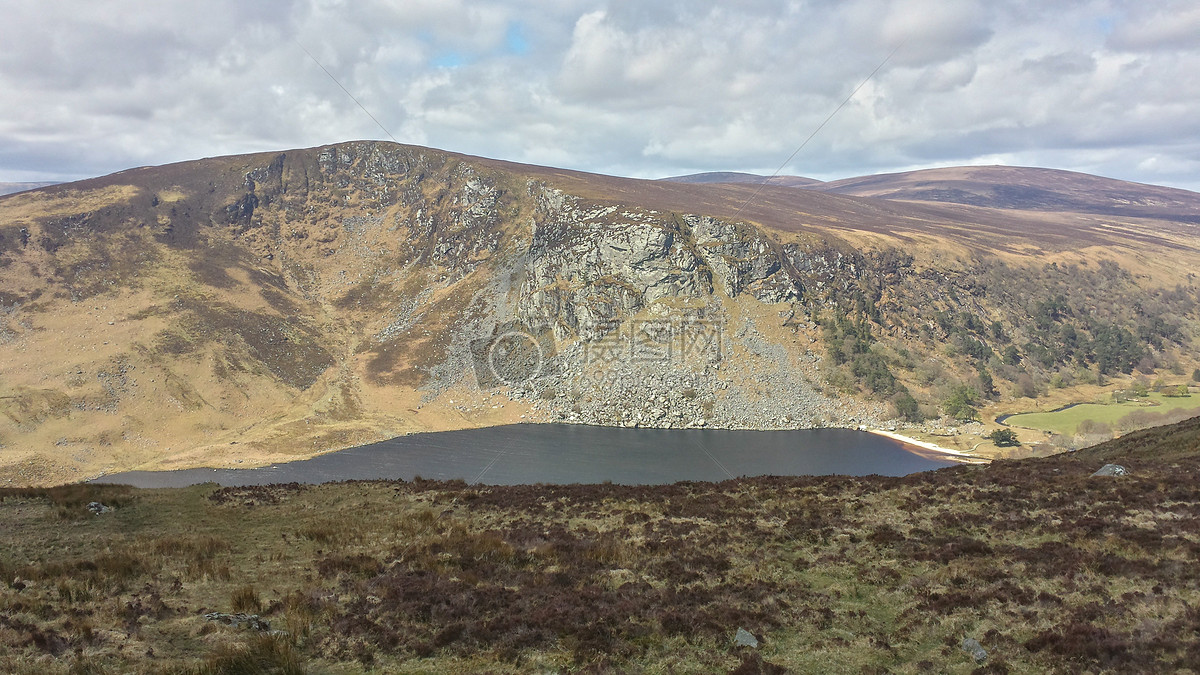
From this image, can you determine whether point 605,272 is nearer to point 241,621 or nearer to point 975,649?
point 241,621

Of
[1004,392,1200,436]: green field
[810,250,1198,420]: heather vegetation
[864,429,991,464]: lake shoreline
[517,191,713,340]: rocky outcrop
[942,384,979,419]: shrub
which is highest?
[517,191,713,340]: rocky outcrop

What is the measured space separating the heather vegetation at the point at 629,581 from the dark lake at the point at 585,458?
36694mm

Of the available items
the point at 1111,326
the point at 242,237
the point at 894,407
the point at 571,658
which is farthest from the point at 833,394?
the point at 242,237

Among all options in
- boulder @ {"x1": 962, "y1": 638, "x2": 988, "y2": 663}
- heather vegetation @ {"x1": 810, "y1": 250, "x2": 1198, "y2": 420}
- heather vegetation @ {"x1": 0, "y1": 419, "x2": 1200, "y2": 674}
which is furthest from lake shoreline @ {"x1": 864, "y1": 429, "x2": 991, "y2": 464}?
boulder @ {"x1": 962, "y1": 638, "x2": 988, "y2": 663}

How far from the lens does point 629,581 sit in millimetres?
17391

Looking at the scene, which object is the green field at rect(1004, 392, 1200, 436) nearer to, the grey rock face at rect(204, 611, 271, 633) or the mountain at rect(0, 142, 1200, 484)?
the mountain at rect(0, 142, 1200, 484)

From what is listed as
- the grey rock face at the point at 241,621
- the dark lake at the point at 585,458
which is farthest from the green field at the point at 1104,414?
the grey rock face at the point at 241,621

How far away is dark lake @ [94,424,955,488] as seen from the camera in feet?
212

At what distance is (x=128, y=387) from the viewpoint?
257ft

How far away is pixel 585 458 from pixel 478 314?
1931 inches

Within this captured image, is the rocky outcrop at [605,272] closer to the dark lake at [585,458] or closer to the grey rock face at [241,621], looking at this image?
the dark lake at [585,458]

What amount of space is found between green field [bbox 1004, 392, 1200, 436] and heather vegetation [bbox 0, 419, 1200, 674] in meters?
73.7

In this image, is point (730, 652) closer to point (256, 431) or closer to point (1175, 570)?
point (1175, 570)

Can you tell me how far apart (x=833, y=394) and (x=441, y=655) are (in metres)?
94.2
